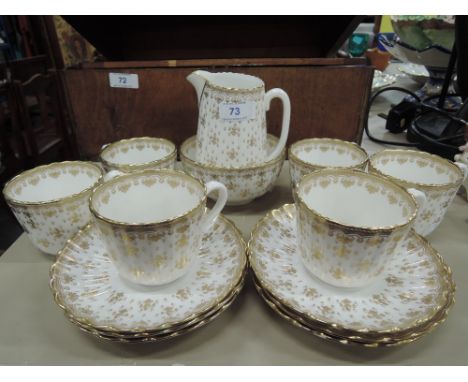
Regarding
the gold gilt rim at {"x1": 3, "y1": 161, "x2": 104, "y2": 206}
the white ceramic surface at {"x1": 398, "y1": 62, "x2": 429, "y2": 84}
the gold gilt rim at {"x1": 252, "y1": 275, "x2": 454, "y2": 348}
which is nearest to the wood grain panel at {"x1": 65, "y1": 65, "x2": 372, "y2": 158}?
the gold gilt rim at {"x1": 3, "y1": 161, "x2": 104, "y2": 206}

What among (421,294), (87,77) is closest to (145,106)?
(87,77)

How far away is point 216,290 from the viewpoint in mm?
436

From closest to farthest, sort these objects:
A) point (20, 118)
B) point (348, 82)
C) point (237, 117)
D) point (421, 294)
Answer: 1. point (421, 294)
2. point (237, 117)
3. point (348, 82)
4. point (20, 118)

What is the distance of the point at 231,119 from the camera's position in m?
0.60

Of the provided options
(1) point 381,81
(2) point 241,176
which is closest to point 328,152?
(2) point 241,176

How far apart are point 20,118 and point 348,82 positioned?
1.16m

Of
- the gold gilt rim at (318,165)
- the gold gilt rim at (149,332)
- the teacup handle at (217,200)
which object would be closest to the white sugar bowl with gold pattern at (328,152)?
the gold gilt rim at (318,165)

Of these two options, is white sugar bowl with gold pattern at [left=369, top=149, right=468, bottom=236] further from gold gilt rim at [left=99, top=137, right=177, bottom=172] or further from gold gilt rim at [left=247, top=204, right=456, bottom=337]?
gold gilt rim at [left=99, top=137, right=177, bottom=172]

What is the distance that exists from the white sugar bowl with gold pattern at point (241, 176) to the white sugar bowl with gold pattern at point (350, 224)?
137 mm

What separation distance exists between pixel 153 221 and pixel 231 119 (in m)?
0.27

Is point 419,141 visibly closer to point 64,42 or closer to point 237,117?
point 237,117

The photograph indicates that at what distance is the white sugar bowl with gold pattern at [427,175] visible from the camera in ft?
1.71

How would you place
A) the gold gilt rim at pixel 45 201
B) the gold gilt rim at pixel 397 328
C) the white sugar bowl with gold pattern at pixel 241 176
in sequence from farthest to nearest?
the white sugar bowl with gold pattern at pixel 241 176, the gold gilt rim at pixel 45 201, the gold gilt rim at pixel 397 328

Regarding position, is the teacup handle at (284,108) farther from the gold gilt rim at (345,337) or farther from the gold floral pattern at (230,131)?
the gold gilt rim at (345,337)
